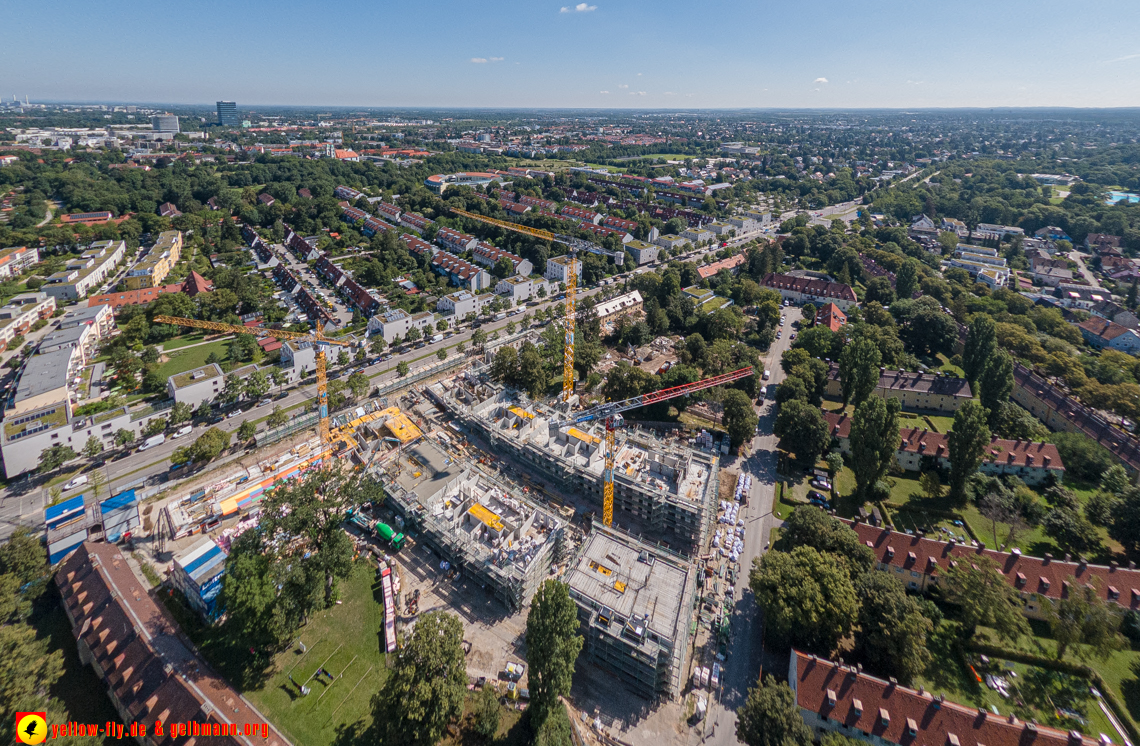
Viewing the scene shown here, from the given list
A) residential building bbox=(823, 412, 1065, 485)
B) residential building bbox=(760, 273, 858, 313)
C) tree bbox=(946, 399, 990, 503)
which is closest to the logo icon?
residential building bbox=(823, 412, 1065, 485)

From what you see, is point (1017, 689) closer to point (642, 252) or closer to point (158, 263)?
point (642, 252)

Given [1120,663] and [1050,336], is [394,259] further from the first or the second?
[1050,336]

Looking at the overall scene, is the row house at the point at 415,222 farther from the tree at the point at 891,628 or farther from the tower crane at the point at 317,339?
the tree at the point at 891,628

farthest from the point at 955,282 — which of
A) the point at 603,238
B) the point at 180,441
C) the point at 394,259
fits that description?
the point at 180,441

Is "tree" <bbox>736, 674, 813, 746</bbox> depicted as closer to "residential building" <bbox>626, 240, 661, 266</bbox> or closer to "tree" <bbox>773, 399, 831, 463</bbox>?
"tree" <bbox>773, 399, 831, 463</bbox>

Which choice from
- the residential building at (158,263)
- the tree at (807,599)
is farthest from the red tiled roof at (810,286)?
the residential building at (158,263)
